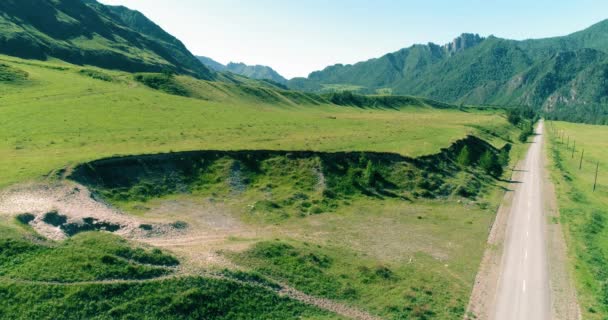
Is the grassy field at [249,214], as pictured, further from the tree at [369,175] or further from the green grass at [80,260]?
the tree at [369,175]

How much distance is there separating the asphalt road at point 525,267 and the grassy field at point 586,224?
332cm

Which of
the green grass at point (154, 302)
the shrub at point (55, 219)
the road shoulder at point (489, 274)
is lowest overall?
the road shoulder at point (489, 274)

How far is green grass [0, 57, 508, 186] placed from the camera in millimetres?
64688

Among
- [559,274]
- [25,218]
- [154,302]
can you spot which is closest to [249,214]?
[154,302]

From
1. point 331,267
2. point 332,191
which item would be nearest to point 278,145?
point 332,191

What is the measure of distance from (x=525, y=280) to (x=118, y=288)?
40195mm

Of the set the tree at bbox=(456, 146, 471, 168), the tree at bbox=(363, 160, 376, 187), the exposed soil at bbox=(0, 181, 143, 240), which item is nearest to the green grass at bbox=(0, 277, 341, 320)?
the exposed soil at bbox=(0, 181, 143, 240)

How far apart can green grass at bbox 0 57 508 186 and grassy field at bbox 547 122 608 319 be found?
2908 centimetres

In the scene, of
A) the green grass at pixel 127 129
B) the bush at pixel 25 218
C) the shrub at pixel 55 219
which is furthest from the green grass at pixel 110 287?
the green grass at pixel 127 129

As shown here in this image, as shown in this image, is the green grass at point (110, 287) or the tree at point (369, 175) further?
the tree at point (369, 175)

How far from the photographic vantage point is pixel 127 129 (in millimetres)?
82500

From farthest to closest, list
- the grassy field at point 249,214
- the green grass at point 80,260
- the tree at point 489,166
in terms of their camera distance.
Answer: the tree at point 489,166, the grassy field at point 249,214, the green grass at point 80,260

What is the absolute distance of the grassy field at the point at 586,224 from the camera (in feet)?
134

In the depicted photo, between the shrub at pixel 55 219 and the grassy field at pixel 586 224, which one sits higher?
the shrub at pixel 55 219
